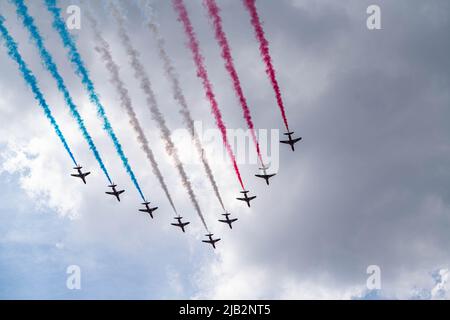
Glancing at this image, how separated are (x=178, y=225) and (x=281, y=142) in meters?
19.6

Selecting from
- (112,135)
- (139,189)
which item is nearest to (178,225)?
(139,189)
